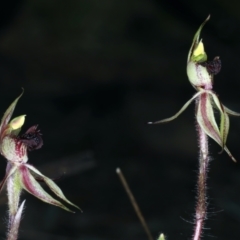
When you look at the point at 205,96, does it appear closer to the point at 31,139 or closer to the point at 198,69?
the point at 198,69

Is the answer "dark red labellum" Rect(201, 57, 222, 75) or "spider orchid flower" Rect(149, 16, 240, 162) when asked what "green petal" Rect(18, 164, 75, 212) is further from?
"dark red labellum" Rect(201, 57, 222, 75)

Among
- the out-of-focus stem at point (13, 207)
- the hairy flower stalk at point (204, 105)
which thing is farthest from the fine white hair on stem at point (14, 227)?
the hairy flower stalk at point (204, 105)

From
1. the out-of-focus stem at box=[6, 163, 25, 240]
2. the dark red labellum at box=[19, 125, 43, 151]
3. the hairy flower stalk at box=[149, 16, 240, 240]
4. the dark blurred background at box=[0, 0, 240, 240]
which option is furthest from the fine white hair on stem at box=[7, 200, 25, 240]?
the dark blurred background at box=[0, 0, 240, 240]

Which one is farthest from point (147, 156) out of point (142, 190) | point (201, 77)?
point (201, 77)

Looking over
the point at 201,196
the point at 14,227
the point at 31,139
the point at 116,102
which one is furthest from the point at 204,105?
the point at 116,102

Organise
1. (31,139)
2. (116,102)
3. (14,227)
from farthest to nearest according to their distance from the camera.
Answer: (116,102) < (31,139) < (14,227)

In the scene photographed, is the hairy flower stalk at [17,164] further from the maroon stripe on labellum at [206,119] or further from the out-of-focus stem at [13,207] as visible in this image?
the maroon stripe on labellum at [206,119]
